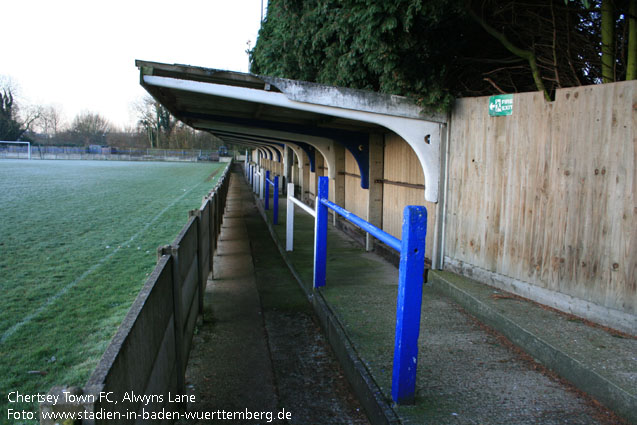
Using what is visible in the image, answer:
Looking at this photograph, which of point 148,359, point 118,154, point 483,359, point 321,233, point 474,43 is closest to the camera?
point 148,359

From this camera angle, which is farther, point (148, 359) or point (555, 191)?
point (555, 191)

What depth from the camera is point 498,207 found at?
4.65 m

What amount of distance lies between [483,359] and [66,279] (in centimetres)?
557

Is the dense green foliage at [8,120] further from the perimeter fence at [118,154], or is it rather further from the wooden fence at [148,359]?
the wooden fence at [148,359]

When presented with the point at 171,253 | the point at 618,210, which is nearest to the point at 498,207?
the point at 618,210

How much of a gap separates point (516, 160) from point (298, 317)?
267 cm

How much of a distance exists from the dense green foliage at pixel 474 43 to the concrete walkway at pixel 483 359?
202 centimetres

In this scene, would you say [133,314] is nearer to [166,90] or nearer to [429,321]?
[429,321]

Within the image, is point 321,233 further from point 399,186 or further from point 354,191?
point 354,191

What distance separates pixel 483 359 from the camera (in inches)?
136

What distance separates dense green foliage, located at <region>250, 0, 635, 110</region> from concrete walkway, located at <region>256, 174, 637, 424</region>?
202 centimetres

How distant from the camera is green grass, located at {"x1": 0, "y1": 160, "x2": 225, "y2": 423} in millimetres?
3983

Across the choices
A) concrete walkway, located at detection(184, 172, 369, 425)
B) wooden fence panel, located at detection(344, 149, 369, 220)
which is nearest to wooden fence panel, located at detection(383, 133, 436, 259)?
wooden fence panel, located at detection(344, 149, 369, 220)

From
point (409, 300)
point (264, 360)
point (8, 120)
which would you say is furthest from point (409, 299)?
point (8, 120)
